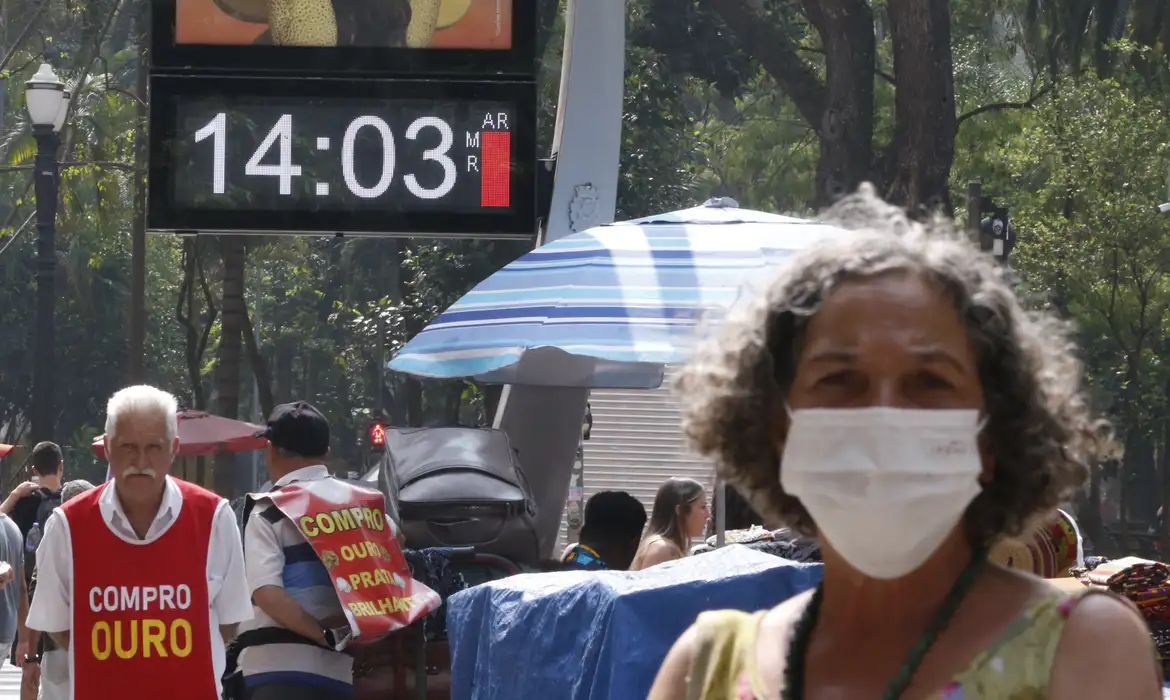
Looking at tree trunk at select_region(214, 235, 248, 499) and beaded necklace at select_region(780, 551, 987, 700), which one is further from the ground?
beaded necklace at select_region(780, 551, 987, 700)

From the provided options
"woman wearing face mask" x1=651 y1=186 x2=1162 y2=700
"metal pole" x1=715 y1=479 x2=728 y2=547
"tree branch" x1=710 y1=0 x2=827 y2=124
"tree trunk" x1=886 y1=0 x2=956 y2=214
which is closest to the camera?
"woman wearing face mask" x1=651 y1=186 x2=1162 y2=700

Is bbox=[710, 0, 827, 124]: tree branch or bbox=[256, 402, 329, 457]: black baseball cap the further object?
bbox=[710, 0, 827, 124]: tree branch

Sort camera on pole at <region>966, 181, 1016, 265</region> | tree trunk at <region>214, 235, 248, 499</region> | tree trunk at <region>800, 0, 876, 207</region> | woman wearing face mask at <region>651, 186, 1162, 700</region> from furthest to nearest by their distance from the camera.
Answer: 1. tree trunk at <region>214, 235, 248, 499</region>
2. tree trunk at <region>800, 0, 876, 207</region>
3. camera on pole at <region>966, 181, 1016, 265</region>
4. woman wearing face mask at <region>651, 186, 1162, 700</region>

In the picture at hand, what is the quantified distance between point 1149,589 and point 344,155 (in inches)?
217

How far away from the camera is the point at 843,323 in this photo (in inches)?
80.1

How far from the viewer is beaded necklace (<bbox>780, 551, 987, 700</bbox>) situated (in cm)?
193

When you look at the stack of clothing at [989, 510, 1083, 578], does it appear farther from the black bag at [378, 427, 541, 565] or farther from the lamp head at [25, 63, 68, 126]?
the lamp head at [25, 63, 68, 126]

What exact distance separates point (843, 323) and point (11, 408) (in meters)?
52.4

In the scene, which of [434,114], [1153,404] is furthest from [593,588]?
[1153,404]

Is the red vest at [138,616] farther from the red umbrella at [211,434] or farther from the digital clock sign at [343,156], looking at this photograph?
the red umbrella at [211,434]

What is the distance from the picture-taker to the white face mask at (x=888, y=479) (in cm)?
190

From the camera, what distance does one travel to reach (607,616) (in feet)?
12.0

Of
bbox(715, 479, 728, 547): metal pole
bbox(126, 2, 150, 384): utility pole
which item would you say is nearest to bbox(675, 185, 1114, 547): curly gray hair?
bbox(715, 479, 728, 547): metal pole

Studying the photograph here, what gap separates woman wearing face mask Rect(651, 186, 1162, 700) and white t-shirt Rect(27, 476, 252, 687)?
415cm
